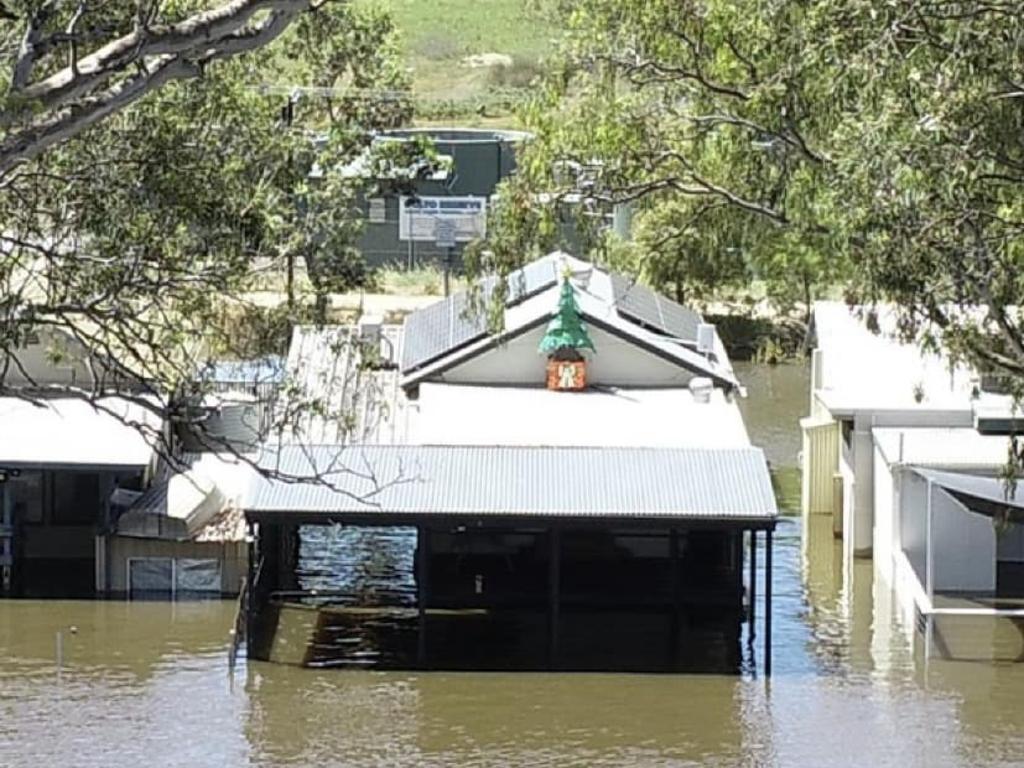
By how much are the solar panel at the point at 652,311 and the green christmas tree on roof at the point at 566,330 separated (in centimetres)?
157

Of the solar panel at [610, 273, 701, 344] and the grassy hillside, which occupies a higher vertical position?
the grassy hillside

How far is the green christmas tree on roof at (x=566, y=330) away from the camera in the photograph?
31.9 m

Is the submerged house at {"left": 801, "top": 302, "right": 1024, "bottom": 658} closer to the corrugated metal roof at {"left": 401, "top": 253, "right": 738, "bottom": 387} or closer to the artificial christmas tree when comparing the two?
the corrugated metal roof at {"left": 401, "top": 253, "right": 738, "bottom": 387}

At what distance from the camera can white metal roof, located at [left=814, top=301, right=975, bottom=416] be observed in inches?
1227

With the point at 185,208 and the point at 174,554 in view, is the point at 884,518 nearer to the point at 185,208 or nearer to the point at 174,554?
the point at 174,554

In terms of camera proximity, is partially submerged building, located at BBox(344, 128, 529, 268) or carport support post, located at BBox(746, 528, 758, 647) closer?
carport support post, located at BBox(746, 528, 758, 647)

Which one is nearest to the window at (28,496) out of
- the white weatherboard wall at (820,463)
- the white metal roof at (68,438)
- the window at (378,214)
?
the white metal roof at (68,438)

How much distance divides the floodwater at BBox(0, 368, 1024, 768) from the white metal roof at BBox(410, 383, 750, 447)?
3.23 meters

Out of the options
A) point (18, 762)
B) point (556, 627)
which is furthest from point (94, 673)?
point (556, 627)

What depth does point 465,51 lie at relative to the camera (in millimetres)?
84500

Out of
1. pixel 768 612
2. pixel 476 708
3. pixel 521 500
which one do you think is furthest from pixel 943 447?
pixel 476 708

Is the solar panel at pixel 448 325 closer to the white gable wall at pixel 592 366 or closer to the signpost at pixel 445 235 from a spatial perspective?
the white gable wall at pixel 592 366

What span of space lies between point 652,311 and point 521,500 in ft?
32.2

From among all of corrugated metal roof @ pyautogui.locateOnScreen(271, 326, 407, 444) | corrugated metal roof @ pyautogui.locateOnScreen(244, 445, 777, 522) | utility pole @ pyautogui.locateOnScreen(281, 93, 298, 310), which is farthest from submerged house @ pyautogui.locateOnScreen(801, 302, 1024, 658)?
utility pole @ pyautogui.locateOnScreen(281, 93, 298, 310)
